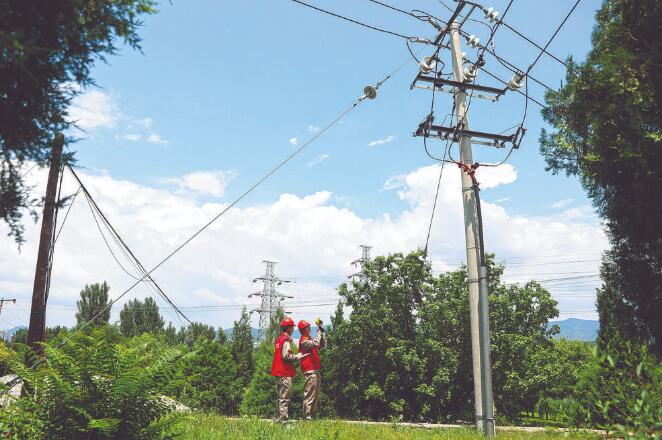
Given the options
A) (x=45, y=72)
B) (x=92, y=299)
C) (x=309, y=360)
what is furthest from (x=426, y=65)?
(x=92, y=299)

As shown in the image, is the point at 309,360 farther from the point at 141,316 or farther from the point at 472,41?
the point at 141,316

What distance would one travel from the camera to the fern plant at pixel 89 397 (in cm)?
500

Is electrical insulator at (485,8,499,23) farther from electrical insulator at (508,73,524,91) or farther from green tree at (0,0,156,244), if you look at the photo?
green tree at (0,0,156,244)

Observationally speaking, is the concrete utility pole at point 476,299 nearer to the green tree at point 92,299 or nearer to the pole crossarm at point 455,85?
the pole crossarm at point 455,85

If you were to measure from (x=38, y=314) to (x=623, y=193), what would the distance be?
38.3 feet

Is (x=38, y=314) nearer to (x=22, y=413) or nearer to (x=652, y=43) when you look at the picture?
(x=22, y=413)

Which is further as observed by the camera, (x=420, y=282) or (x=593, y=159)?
(x=420, y=282)

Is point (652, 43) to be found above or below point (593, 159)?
above

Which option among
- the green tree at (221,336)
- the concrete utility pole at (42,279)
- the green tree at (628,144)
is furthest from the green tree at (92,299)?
the green tree at (628,144)

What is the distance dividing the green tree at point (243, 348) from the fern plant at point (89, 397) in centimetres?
1363

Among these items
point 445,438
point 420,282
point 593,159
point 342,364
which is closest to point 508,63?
point 593,159

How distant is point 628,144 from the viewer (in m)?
6.21

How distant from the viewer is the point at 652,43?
626 centimetres

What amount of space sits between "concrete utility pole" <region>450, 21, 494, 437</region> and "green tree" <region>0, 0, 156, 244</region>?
7.99m
